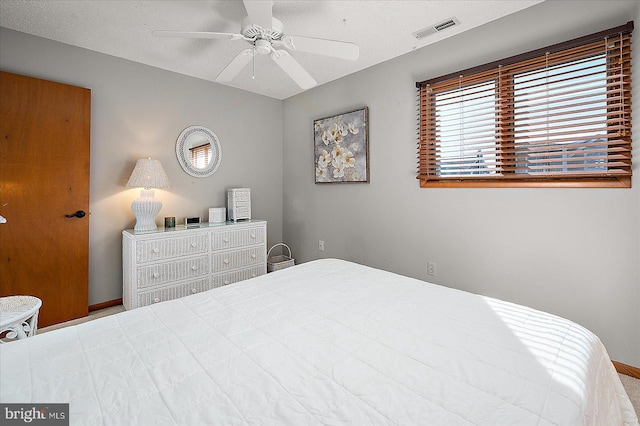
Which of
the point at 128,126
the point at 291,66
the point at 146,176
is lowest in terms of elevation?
the point at 146,176

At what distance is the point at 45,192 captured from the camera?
256 centimetres

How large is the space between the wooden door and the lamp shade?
1.22 ft

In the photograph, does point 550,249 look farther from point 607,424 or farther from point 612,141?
point 607,424

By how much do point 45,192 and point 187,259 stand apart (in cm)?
126

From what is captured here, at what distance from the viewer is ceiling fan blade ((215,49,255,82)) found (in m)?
2.01

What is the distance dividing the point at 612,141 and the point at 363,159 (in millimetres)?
1960

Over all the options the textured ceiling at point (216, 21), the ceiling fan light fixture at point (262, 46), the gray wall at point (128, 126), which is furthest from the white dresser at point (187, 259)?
the ceiling fan light fixture at point (262, 46)

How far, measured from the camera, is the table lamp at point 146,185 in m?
2.90

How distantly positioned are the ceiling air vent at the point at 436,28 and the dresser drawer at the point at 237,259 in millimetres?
2648

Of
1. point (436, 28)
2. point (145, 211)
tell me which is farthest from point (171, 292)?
point (436, 28)

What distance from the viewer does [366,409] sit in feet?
2.58

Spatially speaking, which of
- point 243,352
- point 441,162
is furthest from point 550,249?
point 243,352

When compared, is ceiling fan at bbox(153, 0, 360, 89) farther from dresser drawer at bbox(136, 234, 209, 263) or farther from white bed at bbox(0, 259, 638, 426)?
dresser drawer at bbox(136, 234, 209, 263)

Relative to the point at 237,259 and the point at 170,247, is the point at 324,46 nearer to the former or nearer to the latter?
the point at 170,247
